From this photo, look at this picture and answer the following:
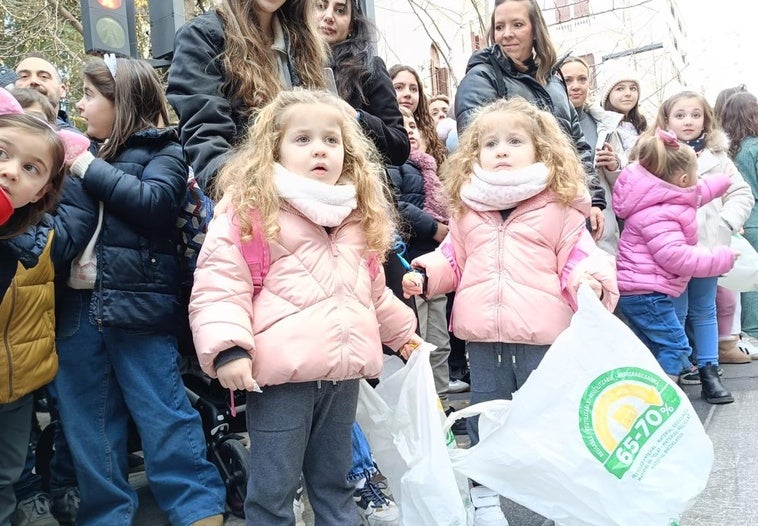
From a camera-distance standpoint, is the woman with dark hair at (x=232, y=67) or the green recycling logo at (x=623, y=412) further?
the woman with dark hair at (x=232, y=67)

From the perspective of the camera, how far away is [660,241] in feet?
12.3

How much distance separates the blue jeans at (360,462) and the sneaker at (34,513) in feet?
3.79

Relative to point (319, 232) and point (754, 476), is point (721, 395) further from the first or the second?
point (319, 232)

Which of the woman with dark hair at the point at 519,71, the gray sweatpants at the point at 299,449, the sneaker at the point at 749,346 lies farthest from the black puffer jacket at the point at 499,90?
the sneaker at the point at 749,346

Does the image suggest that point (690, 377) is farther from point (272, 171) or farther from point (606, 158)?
point (272, 171)

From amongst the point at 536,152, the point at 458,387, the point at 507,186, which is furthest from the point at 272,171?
the point at 458,387

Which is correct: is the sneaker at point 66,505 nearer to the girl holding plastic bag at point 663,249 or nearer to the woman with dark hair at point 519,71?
the woman with dark hair at point 519,71

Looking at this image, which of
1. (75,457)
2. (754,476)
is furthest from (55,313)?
(754,476)

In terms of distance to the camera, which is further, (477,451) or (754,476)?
(754,476)

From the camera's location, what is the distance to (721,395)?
3.91 metres

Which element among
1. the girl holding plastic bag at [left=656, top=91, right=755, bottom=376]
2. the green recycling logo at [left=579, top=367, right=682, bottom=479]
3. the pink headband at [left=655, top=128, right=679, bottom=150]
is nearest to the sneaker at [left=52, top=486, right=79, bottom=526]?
the green recycling logo at [left=579, top=367, right=682, bottom=479]

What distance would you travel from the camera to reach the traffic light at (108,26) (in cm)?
601

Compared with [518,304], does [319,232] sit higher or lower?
higher

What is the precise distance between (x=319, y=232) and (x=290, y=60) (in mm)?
755
